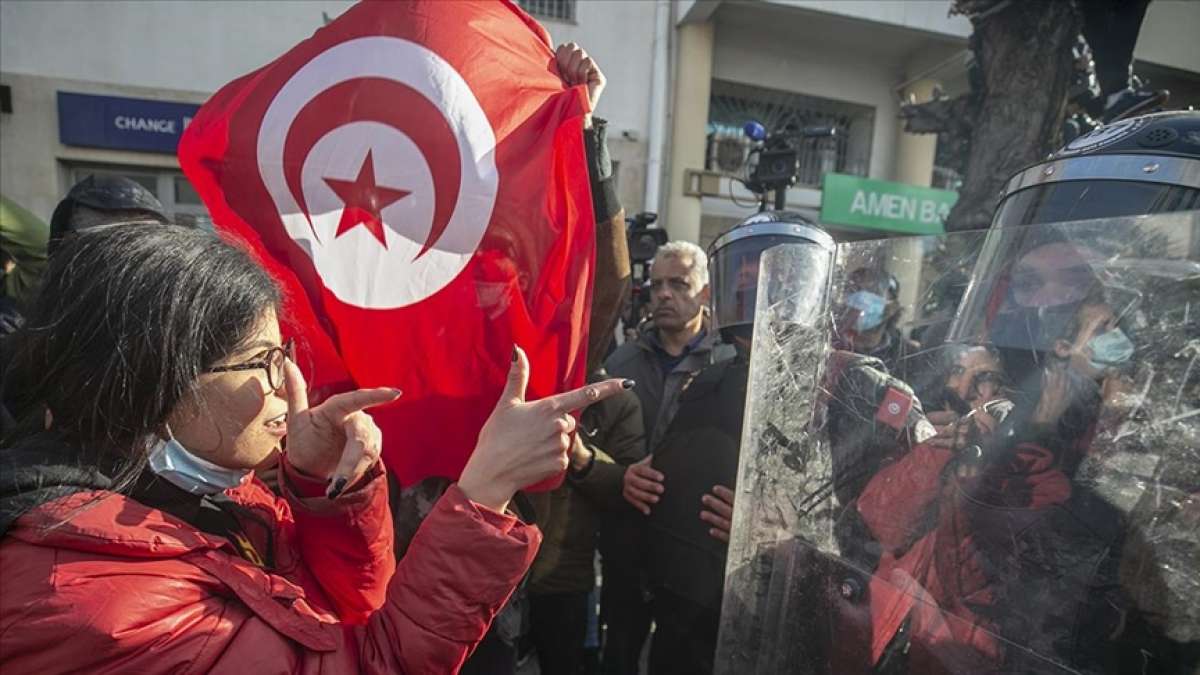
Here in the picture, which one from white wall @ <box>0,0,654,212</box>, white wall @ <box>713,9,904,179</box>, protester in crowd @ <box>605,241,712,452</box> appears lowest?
protester in crowd @ <box>605,241,712,452</box>

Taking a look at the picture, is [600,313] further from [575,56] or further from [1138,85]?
[1138,85]

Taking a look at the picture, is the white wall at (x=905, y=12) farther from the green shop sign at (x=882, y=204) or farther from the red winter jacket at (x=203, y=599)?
the red winter jacket at (x=203, y=599)

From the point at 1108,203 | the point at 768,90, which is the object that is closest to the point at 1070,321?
the point at 1108,203

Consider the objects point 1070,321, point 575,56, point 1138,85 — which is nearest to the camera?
point 1070,321

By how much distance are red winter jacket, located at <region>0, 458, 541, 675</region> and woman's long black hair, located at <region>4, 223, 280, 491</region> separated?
0.13 meters

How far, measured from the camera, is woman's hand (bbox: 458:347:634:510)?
0.95 meters

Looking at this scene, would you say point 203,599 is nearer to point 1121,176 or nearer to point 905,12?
point 1121,176

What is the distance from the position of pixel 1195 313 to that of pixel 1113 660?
1.30ft

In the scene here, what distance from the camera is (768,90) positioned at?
399 inches

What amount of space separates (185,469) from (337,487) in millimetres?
221

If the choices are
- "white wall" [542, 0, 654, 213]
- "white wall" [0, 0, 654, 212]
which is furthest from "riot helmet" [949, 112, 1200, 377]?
"white wall" [0, 0, 654, 212]

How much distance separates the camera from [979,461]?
87 centimetres

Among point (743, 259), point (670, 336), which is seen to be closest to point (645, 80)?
point (670, 336)

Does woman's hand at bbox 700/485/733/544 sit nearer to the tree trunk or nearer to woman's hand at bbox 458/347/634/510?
woman's hand at bbox 458/347/634/510
